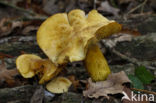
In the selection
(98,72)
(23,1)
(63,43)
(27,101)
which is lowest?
(27,101)

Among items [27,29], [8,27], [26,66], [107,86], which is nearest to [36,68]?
[26,66]

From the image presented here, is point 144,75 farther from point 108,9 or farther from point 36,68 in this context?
point 108,9

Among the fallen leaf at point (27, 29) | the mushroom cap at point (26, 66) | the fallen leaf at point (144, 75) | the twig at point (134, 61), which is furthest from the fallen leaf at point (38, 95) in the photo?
the fallen leaf at point (27, 29)

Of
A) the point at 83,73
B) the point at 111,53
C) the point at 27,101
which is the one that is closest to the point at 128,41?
the point at 111,53

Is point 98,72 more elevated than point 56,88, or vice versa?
point 98,72

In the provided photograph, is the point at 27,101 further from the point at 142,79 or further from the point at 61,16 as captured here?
the point at 142,79

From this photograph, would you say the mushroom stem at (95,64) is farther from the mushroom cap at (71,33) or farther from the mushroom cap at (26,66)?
the mushroom cap at (26,66)

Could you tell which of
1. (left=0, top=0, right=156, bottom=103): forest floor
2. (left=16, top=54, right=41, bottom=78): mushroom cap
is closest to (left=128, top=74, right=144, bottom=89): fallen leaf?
(left=0, top=0, right=156, bottom=103): forest floor

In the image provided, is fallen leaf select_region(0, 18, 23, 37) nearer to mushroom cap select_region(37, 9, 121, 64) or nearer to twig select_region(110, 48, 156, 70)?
mushroom cap select_region(37, 9, 121, 64)
